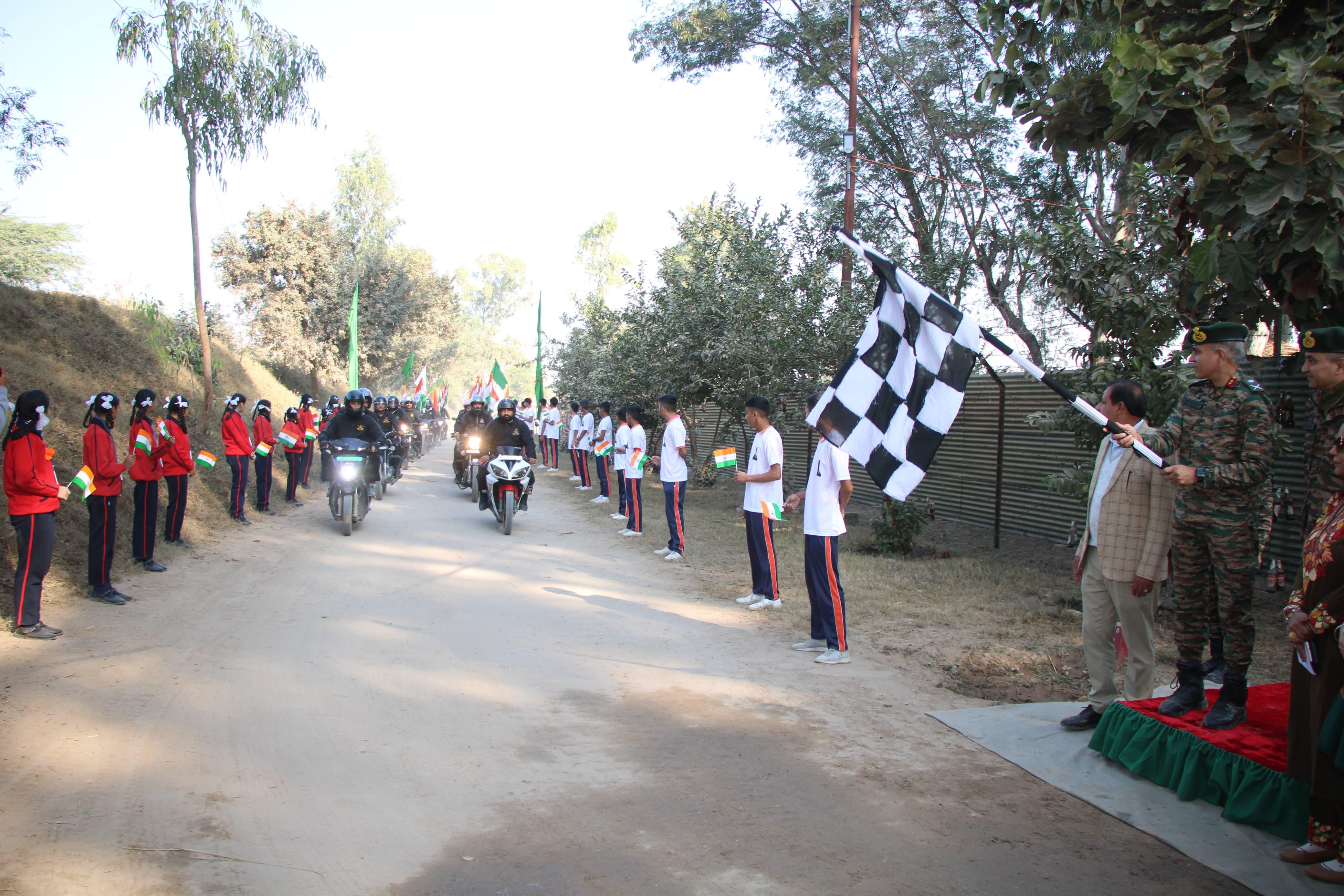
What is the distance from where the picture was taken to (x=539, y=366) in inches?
1228

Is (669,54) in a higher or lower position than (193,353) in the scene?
higher

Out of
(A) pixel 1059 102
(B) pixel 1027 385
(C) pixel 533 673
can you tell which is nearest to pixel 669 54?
(B) pixel 1027 385

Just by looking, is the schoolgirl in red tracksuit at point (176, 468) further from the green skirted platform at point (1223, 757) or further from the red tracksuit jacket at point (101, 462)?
the green skirted platform at point (1223, 757)

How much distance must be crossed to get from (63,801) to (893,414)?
4692 mm

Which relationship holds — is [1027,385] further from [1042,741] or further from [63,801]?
[63,801]

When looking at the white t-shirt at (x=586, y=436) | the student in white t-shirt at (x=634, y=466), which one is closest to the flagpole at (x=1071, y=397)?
the student in white t-shirt at (x=634, y=466)

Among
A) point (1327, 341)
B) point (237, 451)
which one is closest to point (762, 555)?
point (1327, 341)

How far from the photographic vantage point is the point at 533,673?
5852 mm

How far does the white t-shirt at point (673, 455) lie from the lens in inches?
441

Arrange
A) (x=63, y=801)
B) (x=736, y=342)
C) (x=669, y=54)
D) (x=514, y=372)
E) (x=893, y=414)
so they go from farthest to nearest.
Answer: (x=514, y=372) → (x=669, y=54) → (x=736, y=342) → (x=893, y=414) → (x=63, y=801)

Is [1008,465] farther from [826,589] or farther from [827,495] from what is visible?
[826,589]

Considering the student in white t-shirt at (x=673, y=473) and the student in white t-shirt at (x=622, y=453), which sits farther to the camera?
the student in white t-shirt at (x=622, y=453)

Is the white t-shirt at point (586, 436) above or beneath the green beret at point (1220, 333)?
beneath

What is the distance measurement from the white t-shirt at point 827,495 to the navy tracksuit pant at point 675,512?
4.36 m
